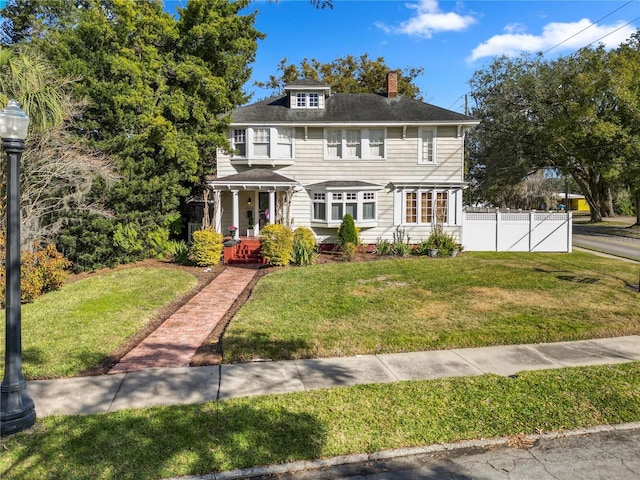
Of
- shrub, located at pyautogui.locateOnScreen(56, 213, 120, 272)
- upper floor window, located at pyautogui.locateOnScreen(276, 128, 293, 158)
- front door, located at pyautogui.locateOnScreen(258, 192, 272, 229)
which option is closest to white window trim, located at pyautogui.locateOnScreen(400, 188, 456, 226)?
upper floor window, located at pyautogui.locateOnScreen(276, 128, 293, 158)

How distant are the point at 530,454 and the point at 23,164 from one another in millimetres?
13740

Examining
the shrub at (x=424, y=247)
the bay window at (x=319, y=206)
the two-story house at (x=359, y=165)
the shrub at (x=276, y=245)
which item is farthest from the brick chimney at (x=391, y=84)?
the shrub at (x=276, y=245)

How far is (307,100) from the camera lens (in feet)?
65.1

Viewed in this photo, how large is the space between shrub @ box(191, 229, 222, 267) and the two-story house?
11.6 ft

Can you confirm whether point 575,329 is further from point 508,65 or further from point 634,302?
point 508,65

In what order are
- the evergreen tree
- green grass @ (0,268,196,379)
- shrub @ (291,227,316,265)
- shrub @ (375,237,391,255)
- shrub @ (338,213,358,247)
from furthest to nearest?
shrub @ (375,237,391,255)
shrub @ (338,213,358,247)
shrub @ (291,227,316,265)
the evergreen tree
green grass @ (0,268,196,379)

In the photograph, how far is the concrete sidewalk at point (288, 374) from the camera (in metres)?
5.48

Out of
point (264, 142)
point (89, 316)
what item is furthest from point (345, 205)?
point (89, 316)

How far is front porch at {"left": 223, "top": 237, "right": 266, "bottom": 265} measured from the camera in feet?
54.5

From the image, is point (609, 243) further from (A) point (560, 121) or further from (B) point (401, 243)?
(B) point (401, 243)

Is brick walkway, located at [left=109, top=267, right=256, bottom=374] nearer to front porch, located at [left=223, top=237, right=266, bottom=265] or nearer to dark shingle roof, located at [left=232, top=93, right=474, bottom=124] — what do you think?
front porch, located at [left=223, top=237, right=266, bottom=265]

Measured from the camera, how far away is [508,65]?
112 feet

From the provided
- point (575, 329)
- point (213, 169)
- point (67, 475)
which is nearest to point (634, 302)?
point (575, 329)

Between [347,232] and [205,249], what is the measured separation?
223 inches
